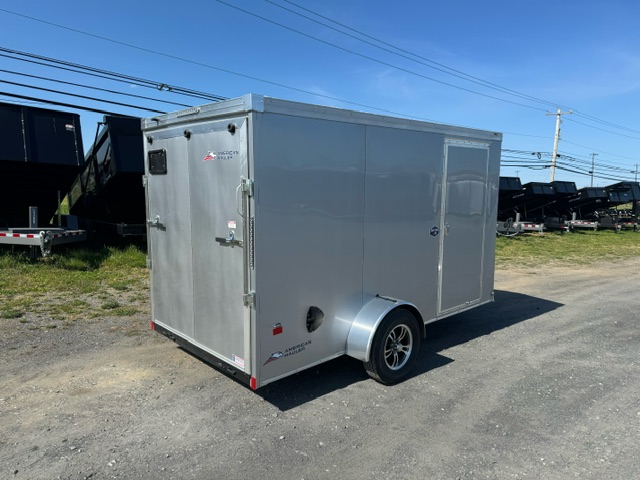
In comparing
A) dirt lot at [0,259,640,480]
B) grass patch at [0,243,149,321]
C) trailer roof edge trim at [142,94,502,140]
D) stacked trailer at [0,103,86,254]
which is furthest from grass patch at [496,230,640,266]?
stacked trailer at [0,103,86,254]

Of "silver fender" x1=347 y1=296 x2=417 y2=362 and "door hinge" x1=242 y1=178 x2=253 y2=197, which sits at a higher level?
"door hinge" x1=242 y1=178 x2=253 y2=197

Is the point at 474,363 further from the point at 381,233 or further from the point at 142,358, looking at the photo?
the point at 142,358

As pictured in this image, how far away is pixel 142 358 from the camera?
16.2 ft

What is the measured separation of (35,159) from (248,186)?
23.1 ft

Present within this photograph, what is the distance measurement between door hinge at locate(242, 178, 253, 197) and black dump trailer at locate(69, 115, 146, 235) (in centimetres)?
660

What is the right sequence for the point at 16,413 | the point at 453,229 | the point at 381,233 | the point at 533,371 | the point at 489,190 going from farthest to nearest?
1. the point at 489,190
2. the point at 453,229
3. the point at 533,371
4. the point at 381,233
5. the point at 16,413

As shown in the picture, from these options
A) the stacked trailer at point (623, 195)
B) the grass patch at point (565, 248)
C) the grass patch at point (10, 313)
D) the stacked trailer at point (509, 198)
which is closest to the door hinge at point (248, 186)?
the grass patch at point (10, 313)

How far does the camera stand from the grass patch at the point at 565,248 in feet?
46.5

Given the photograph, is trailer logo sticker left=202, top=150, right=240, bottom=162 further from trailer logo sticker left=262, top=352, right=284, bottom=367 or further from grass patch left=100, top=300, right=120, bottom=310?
grass patch left=100, top=300, right=120, bottom=310

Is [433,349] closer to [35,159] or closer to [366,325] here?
[366,325]

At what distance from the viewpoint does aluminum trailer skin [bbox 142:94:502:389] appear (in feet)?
12.0

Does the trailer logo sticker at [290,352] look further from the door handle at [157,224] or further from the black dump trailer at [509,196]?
the black dump trailer at [509,196]

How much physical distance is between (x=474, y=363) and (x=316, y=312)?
2203 millimetres

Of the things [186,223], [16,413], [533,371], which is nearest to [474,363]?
[533,371]
